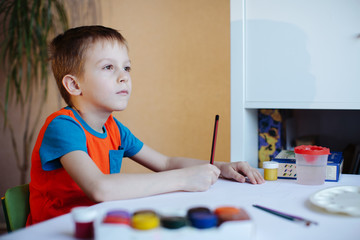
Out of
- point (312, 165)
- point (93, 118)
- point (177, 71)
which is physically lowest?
point (312, 165)

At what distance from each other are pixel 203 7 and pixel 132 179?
1461 mm

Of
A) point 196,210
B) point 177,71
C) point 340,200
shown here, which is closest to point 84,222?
point 196,210

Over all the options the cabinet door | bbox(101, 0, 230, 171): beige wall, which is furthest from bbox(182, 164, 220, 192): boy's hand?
bbox(101, 0, 230, 171): beige wall

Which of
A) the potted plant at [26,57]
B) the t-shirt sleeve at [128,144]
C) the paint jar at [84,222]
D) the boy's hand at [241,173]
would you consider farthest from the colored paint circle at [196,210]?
the potted plant at [26,57]

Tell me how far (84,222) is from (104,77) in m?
0.59

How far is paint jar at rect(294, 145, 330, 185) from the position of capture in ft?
2.97

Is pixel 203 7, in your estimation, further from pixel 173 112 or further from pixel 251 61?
pixel 251 61

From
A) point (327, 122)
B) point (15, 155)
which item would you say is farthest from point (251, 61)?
point (15, 155)

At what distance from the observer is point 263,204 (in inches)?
28.4

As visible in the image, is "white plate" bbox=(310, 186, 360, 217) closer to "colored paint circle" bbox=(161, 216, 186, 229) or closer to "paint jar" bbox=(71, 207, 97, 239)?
"colored paint circle" bbox=(161, 216, 186, 229)

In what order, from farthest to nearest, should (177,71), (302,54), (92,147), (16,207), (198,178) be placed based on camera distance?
(177,71) → (302,54) → (92,147) → (16,207) → (198,178)

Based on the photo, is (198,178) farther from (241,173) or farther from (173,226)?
(173,226)

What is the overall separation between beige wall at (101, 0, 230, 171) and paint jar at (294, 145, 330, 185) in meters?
1.10

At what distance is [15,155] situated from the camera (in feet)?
7.52
